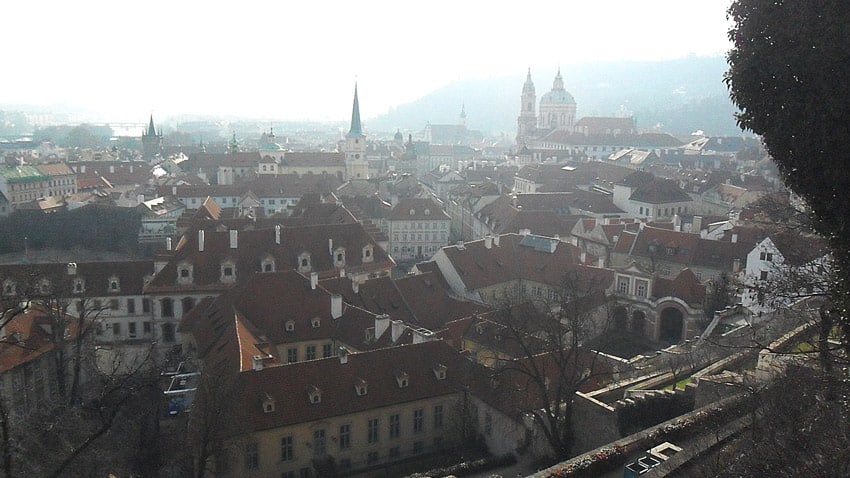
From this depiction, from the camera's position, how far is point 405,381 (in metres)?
25.2

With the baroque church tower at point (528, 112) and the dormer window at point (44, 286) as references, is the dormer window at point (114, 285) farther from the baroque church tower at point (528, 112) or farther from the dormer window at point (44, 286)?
the baroque church tower at point (528, 112)

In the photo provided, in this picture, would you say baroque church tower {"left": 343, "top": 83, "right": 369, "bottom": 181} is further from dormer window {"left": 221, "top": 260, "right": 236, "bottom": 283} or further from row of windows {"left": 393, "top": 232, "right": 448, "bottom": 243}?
dormer window {"left": 221, "top": 260, "right": 236, "bottom": 283}

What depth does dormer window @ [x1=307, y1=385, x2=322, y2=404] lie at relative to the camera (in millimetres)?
23688

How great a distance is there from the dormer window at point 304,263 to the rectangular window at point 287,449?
1831 centimetres

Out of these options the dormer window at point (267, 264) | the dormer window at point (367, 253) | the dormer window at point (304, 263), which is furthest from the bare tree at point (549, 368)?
the dormer window at point (267, 264)

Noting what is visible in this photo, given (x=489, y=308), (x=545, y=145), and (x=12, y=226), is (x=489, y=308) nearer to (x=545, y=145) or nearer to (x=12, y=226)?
(x=12, y=226)

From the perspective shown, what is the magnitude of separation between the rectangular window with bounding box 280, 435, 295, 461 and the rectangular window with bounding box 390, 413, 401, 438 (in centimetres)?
351

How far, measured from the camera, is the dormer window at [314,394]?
23.7 meters

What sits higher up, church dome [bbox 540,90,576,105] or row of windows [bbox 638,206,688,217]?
church dome [bbox 540,90,576,105]

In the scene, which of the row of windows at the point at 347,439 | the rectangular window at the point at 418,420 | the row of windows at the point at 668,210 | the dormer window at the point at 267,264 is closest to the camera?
the row of windows at the point at 347,439

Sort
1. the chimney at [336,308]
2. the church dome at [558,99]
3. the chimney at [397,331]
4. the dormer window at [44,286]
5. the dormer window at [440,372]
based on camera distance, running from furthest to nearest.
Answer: the church dome at [558,99] → the chimney at [336,308] → the dormer window at [44,286] → the chimney at [397,331] → the dormer window at [440,372]

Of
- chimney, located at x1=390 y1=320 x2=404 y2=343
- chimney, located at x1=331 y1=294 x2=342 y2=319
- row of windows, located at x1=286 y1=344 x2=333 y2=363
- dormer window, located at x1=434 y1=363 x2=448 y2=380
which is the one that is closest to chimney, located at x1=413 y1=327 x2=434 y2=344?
chimney, located at x1=390 y1=320 x2=404 y2=343

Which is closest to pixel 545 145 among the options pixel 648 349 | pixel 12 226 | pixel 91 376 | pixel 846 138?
pixel 12 226

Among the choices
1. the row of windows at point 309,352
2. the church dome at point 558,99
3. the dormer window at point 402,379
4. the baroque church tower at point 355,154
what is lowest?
the row of windows at point 309,352
